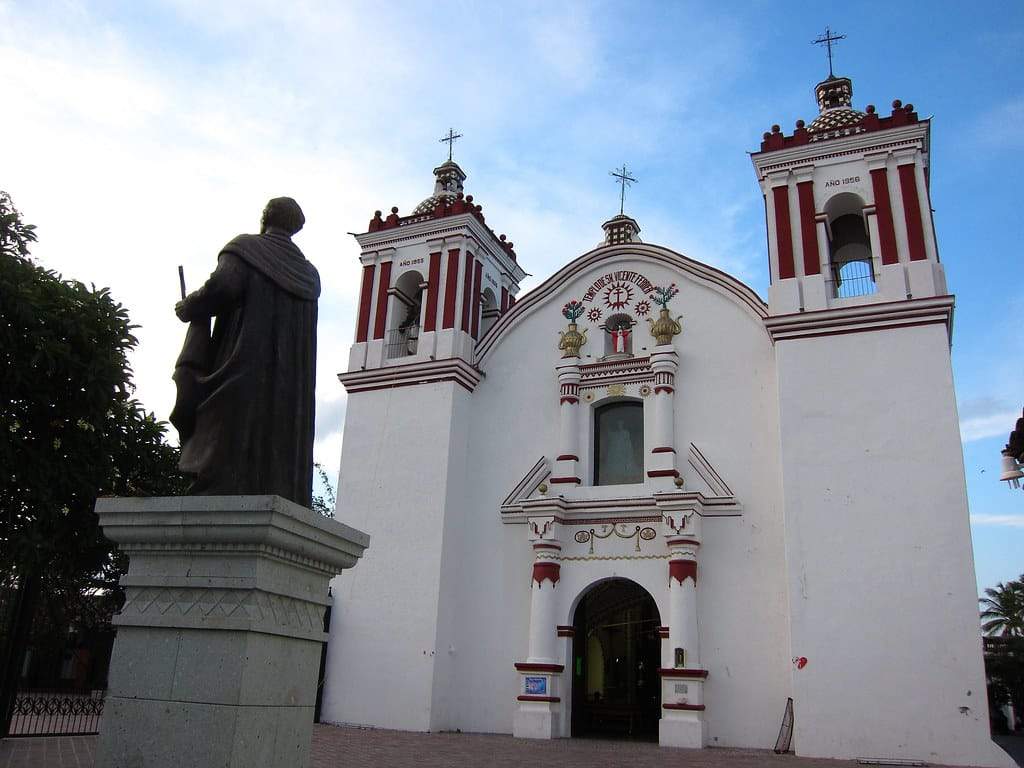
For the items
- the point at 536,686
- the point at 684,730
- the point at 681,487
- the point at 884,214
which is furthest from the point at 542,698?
the point at 884,214

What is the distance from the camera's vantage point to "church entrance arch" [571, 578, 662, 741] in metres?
14.0

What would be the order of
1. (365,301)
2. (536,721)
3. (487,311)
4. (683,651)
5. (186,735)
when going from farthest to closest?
(487,311) → (365,301) → (536,721) → (683,651) → (186,735)

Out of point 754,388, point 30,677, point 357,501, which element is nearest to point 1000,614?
point 754,388

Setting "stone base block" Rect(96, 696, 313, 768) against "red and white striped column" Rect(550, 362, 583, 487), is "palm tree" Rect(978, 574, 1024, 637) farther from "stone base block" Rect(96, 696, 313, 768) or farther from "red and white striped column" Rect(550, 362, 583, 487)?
"stone base block" Rect(96, 696, 313, 768)

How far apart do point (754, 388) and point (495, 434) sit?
14.9ft

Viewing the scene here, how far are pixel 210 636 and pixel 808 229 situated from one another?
12296 mm

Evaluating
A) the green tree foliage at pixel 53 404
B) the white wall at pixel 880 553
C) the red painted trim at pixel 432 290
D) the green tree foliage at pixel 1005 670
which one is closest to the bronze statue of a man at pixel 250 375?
the green tree foliage at pixel 53 404

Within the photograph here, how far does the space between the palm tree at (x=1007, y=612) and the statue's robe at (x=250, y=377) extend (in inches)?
1323

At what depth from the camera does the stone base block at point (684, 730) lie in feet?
39.1

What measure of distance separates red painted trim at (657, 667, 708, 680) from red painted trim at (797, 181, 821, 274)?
6.21 m

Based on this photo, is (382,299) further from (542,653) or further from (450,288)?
(542,653)

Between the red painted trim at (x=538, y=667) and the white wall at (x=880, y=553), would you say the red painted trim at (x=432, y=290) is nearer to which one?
the red painted trim at (x=538, y=667)

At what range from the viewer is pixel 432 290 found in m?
16.3

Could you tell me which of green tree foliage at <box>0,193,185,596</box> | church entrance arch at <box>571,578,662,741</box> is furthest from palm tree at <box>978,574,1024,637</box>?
green tree foliage at <box>0,193,185,596</box>
